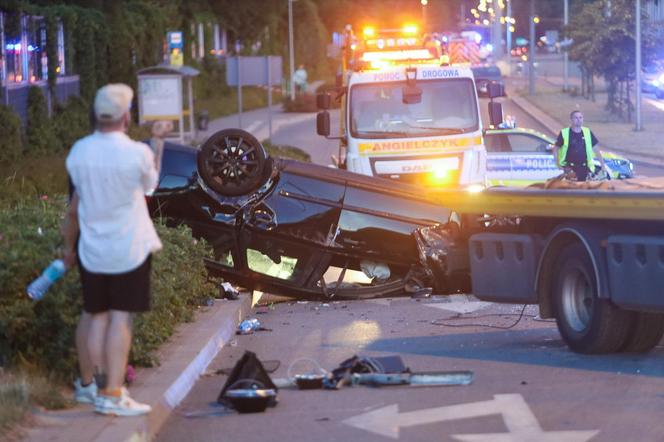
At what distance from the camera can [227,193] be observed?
14.1 metres

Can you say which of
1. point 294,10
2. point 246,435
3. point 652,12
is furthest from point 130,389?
point 294,10

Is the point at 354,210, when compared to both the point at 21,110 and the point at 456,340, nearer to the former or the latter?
the point at 456,340

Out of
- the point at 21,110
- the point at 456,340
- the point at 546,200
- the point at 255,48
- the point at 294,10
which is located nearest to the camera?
the point at 546,200

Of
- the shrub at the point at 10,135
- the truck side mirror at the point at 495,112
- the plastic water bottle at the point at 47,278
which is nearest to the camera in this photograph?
the plastic water bottle at the point at 47,278

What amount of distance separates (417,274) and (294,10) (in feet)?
258

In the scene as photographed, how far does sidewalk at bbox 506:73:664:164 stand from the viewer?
3884 centimetres

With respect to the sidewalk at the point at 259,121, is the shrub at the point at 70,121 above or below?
above

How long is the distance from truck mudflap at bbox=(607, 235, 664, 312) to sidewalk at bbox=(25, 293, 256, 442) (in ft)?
9.72

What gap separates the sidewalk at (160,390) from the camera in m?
7.16

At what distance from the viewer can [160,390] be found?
8.38 metres

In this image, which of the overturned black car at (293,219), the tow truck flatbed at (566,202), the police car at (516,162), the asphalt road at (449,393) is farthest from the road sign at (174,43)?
the tow truck flatbed at (566,202)

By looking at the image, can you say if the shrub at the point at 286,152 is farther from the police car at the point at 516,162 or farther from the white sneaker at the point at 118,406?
the white sneaker at the point at 118,406

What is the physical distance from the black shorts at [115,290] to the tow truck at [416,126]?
42.8 ft

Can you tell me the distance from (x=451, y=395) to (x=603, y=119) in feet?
149
